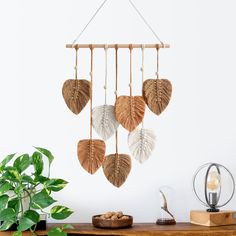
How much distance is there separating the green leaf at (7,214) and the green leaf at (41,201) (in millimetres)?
79

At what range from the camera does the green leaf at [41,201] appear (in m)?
2.22

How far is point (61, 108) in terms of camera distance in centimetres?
252

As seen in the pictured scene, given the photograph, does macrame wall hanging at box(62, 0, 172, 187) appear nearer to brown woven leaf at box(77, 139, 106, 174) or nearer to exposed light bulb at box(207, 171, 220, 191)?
brown woven leaf at box(77, 139, 106, 174)

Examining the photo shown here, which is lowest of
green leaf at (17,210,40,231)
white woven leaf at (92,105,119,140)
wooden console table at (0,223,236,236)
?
wooden console table at (0,223,236,236)

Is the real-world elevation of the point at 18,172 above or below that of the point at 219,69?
below

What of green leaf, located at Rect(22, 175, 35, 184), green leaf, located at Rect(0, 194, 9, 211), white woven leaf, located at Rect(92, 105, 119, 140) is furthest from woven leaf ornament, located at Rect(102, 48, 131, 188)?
green leaf, located at Rect(0, 194, 9, 211)

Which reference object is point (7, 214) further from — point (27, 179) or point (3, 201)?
point (27, 179)

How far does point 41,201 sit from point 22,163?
0.59 feet

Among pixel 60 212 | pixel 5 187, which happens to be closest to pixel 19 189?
pixel 5 187

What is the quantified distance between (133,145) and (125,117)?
13cm

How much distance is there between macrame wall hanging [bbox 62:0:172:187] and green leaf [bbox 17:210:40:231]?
0.30 meters

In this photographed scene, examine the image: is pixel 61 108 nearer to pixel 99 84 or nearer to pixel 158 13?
pixel 99 84

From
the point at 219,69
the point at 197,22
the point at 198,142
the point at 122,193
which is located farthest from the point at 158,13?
the point at 122,193

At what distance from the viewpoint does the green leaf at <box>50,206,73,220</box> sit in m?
2.28
